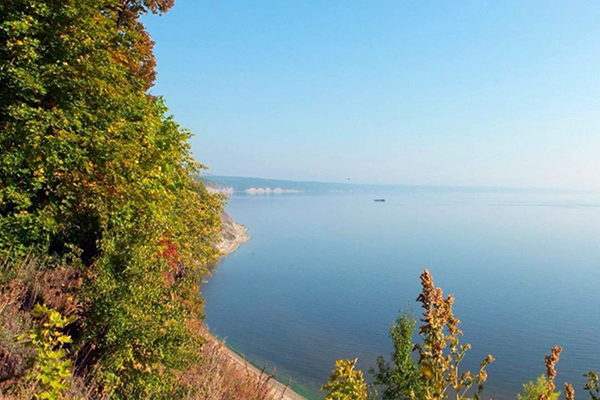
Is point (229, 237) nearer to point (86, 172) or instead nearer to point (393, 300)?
point (393, 300)

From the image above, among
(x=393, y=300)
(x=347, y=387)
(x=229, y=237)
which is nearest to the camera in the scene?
(x=347, y=387)

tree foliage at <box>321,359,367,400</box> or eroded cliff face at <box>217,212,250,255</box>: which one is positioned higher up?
tree foliage at <box>321,359,367,400</box>

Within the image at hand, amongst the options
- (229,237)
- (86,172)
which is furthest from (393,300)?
(229,237)

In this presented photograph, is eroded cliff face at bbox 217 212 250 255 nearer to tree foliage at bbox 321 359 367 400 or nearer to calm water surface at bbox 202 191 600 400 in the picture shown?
calm water surface at bbox 202 191 600 400

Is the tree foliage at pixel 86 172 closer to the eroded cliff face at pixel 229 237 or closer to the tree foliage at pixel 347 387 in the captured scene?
the tree foliage at pixel 347 387

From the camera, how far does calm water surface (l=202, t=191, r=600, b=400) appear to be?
40.8 metres

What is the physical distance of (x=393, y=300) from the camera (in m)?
57.3

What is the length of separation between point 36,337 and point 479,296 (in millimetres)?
63096

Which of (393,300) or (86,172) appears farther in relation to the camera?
(393,300)

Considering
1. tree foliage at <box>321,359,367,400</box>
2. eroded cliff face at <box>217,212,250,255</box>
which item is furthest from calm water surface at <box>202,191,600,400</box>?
tree foliage at <box>321,359,367,400</box>

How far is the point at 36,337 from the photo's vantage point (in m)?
4.33

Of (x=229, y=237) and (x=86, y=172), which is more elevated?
(x=86, y=172)

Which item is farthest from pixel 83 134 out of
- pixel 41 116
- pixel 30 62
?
pixel 30 62

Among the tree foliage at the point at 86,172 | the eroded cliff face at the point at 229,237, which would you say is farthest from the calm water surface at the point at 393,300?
the tree foliage at the point at 86,172
